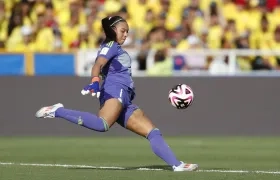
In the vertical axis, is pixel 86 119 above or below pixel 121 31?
below

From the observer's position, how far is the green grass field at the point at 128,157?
10805mm

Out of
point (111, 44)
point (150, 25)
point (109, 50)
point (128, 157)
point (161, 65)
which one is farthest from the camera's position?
point (150, 25)

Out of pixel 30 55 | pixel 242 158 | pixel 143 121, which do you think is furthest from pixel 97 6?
pixel 143 121

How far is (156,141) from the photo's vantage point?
1127cm

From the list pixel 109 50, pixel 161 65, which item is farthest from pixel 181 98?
pixel 161 65

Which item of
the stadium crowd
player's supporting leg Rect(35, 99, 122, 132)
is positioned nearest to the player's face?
player's supporting leg Rect(35, 99, 122, 132)

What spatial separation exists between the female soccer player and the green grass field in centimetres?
39

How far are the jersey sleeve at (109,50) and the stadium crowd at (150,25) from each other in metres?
8.08

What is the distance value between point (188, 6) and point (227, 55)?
3.25 metres

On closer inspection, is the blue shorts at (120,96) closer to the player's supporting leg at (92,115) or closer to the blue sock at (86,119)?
the player's supporting leg at (92,115)

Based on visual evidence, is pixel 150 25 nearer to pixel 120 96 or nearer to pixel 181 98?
pixel 181 98

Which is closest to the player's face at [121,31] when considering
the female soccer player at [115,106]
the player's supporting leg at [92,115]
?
the female soccer player at [115,106]

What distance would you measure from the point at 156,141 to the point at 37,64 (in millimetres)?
8611

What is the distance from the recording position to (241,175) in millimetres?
10930
